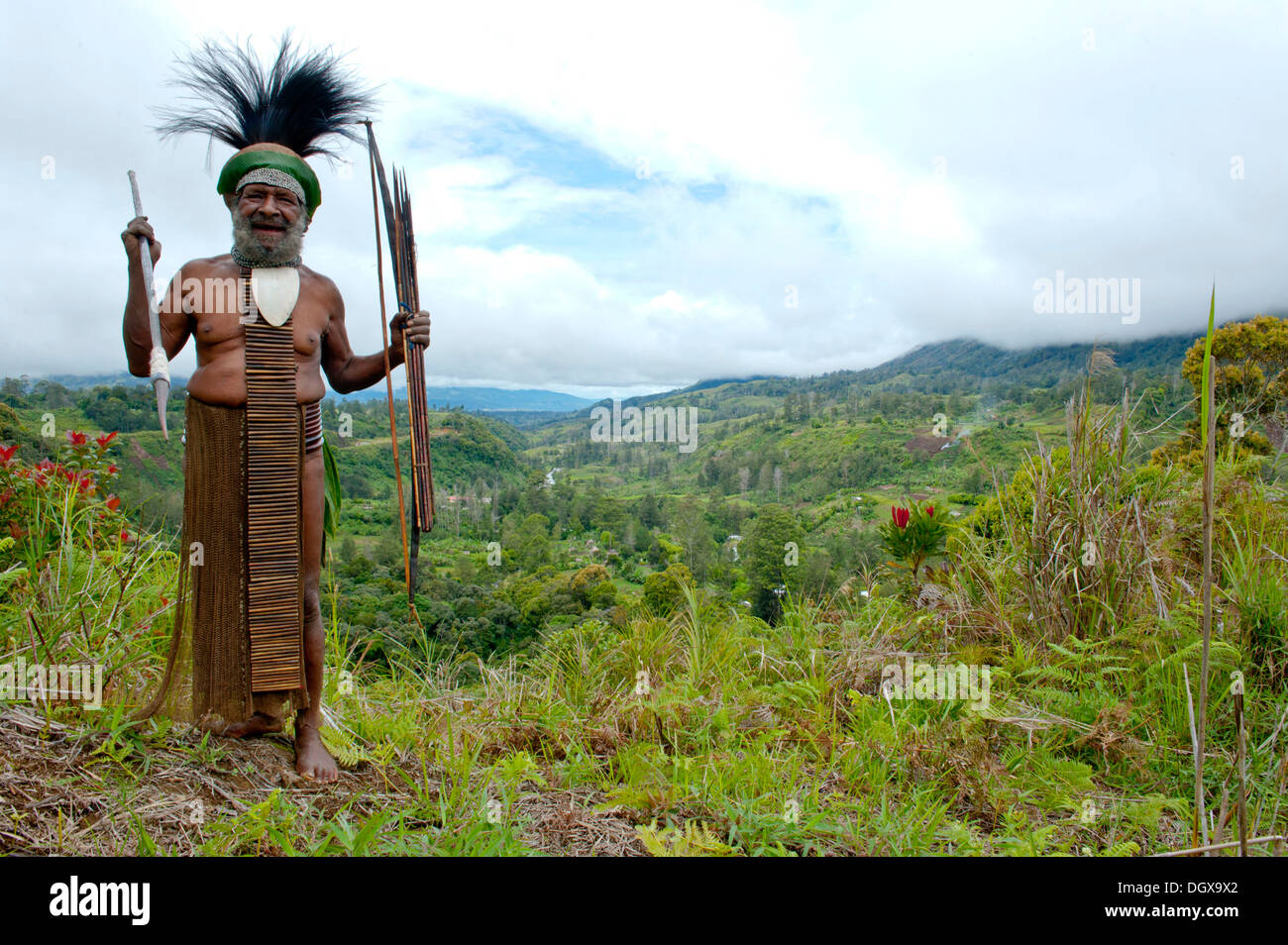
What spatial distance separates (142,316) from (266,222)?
57 centimetres

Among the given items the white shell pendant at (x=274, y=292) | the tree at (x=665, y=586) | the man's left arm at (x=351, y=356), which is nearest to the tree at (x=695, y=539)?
the tree at (x=665, y=586)

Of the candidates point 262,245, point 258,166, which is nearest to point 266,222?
point 262,245

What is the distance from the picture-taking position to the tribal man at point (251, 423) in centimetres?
270

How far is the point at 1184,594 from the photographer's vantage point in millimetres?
4023

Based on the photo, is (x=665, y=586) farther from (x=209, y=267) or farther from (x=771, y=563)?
(x=209, y=267)

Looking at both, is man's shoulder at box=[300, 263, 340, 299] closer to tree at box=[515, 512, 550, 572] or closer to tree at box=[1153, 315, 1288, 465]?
tree at box=[1153, 315, 1288, 465]

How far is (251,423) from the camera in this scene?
272 centimetres

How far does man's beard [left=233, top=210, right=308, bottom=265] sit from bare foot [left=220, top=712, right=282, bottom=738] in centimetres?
186

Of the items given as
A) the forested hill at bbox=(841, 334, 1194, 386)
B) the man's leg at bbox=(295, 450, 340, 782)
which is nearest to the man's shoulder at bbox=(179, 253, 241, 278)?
the man's leg at bbox=(295, 450, 340, 782)

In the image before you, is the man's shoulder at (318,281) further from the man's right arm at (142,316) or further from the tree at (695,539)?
the tree at (695,539)

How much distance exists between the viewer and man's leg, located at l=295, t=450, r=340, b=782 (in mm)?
2900
